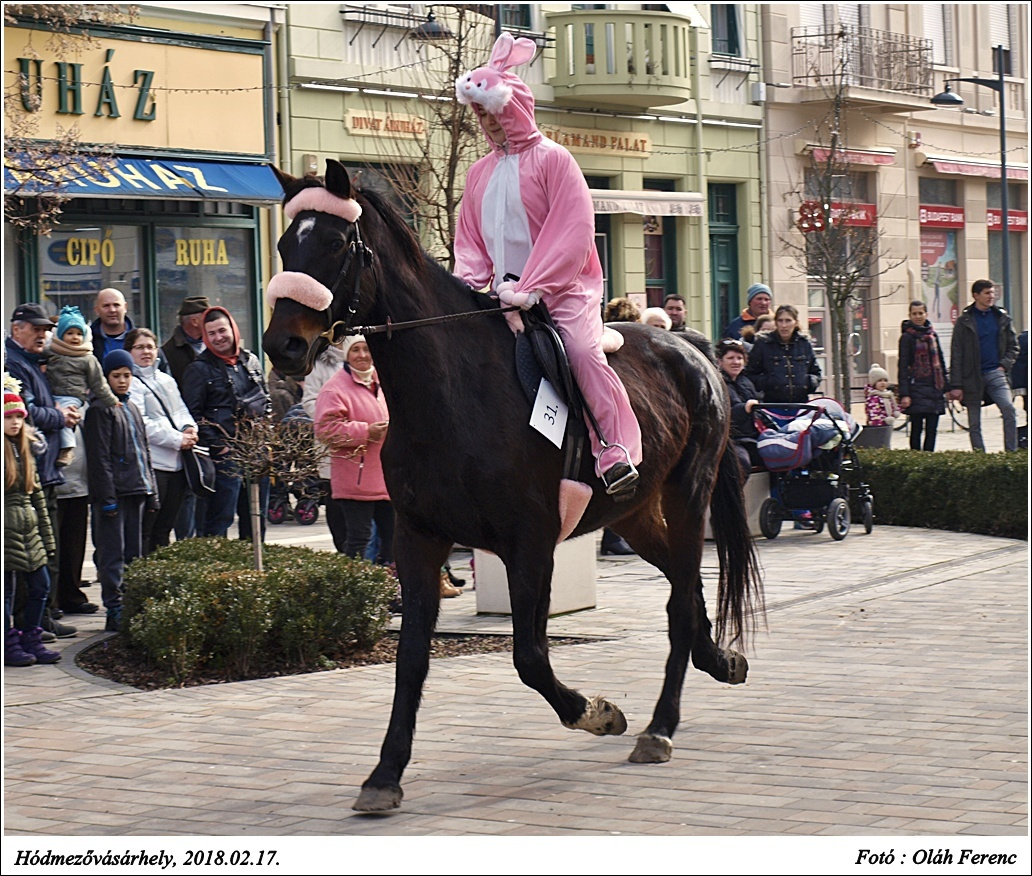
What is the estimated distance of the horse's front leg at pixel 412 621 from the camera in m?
6.52

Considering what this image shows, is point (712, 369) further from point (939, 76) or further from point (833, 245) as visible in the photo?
point (939, 76)

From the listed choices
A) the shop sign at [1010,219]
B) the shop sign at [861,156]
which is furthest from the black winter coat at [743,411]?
the shop sign at [1010,219]

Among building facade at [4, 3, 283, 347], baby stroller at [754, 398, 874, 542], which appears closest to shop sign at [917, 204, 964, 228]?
building facade at [4, 3, 283, 347]

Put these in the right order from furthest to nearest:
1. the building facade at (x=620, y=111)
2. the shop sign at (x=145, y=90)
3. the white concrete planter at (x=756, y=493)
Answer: the building facade at (x=620, y=111) → the shop sign at (x=145, y=90) → the white concrete planter at (x=756, y=493)

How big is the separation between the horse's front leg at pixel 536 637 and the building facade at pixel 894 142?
23812 millimetres

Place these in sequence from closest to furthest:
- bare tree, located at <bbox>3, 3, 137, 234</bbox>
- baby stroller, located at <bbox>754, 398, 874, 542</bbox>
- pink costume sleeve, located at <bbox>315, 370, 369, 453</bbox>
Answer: pink costume sleeve, located at <bbox>315, 370, 369, 453</bbox> < baby stroller, located at <bbox>754, 398, 874, 542</bbox> < bare tree, located at <bbox>3, 3, 137, 234</bbox>

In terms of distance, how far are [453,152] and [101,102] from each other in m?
7.84

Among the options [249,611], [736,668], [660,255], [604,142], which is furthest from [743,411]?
[660,255]

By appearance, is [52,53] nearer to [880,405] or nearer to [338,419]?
[338,419]

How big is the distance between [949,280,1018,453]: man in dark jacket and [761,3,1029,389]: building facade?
10202 mm

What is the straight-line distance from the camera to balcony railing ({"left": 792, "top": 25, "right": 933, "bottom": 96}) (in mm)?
32188

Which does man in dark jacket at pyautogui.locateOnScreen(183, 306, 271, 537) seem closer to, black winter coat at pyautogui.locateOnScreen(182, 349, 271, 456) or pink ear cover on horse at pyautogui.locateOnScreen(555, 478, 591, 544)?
black winter coat at pyautogui.locateOnScreen(182, 349, 271, 456)

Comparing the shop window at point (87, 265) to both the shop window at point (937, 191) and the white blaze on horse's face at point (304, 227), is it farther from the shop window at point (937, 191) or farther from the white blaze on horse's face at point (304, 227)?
the shop window at point (937, 191)

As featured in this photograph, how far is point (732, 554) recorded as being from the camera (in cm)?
848
